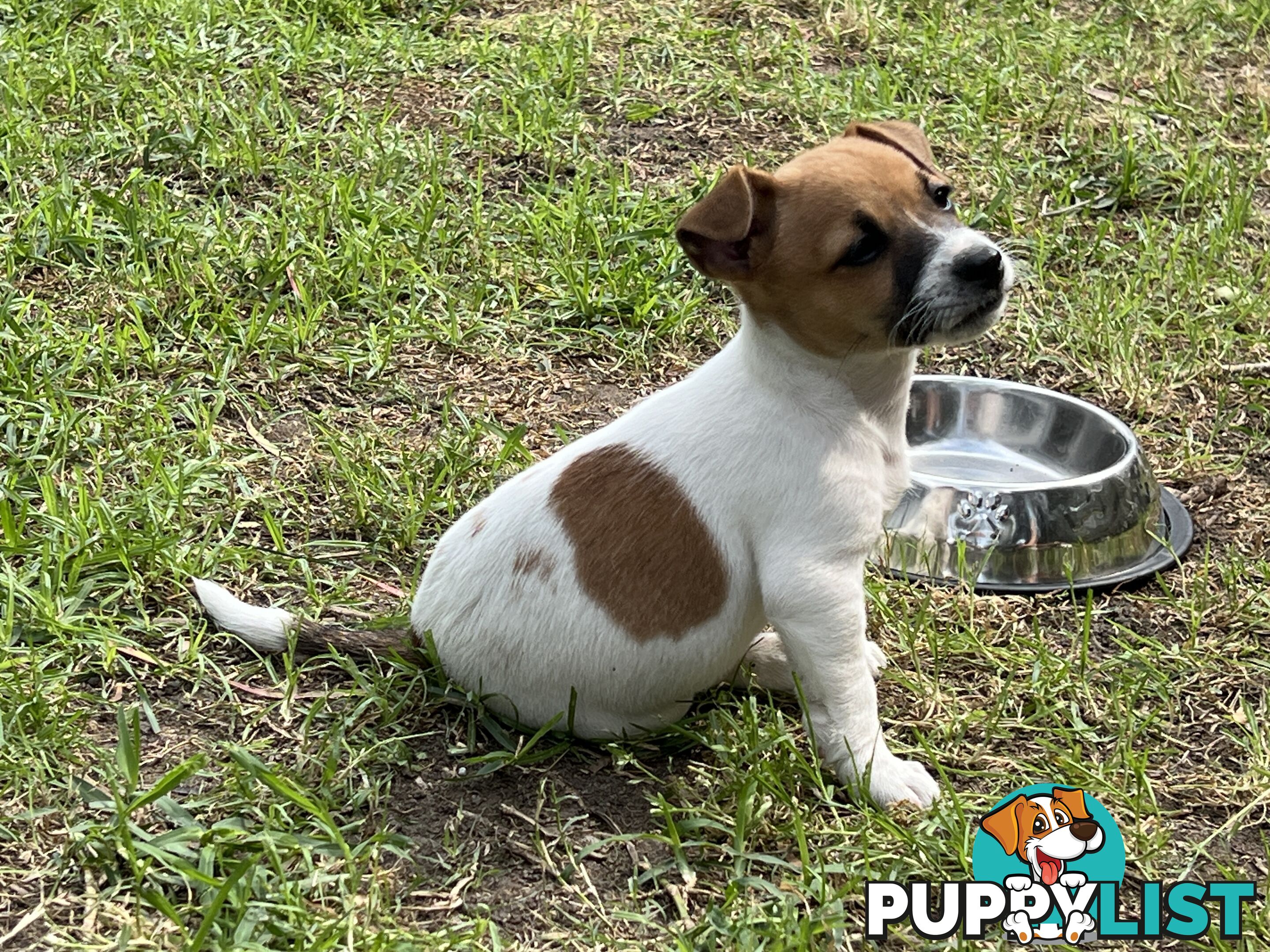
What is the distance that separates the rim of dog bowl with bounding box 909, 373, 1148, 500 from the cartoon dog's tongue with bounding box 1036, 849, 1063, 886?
3.93ft

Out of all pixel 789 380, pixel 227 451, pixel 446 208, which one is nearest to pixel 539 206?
pixel 446 208

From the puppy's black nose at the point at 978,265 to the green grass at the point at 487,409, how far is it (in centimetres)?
119

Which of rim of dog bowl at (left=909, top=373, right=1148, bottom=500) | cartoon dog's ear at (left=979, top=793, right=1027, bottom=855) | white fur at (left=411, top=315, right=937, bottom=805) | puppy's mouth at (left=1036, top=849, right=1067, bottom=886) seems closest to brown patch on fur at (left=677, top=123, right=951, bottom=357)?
white fur at (left=411, top=315, right=937, bottom=805)

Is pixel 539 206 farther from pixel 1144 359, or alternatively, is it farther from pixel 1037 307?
pixel 1144 359

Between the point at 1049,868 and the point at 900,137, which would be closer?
the point at 1049,868

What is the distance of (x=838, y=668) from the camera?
355 cm

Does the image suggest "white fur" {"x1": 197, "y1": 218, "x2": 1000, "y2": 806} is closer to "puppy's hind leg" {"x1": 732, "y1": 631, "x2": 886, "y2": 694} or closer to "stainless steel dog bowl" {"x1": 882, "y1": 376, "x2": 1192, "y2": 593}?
"puppy's hind leg" {"x1": 732, "y1": 631, "x2": 886, "y2": 694}

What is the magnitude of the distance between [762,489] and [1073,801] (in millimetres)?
1078

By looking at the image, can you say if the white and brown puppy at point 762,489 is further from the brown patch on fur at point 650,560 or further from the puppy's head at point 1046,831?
the puppy's head at point 1046,831

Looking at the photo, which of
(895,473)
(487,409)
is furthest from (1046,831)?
(487,409)

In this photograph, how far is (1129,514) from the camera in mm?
4586

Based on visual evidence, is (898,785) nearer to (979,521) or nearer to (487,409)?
(979,521)

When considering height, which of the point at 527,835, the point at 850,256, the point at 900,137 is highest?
the point at 900,137

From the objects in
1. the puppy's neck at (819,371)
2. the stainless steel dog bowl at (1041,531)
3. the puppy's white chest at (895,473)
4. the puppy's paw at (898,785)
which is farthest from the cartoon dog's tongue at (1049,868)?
the stainless steel dog bowl at (1041,531)
